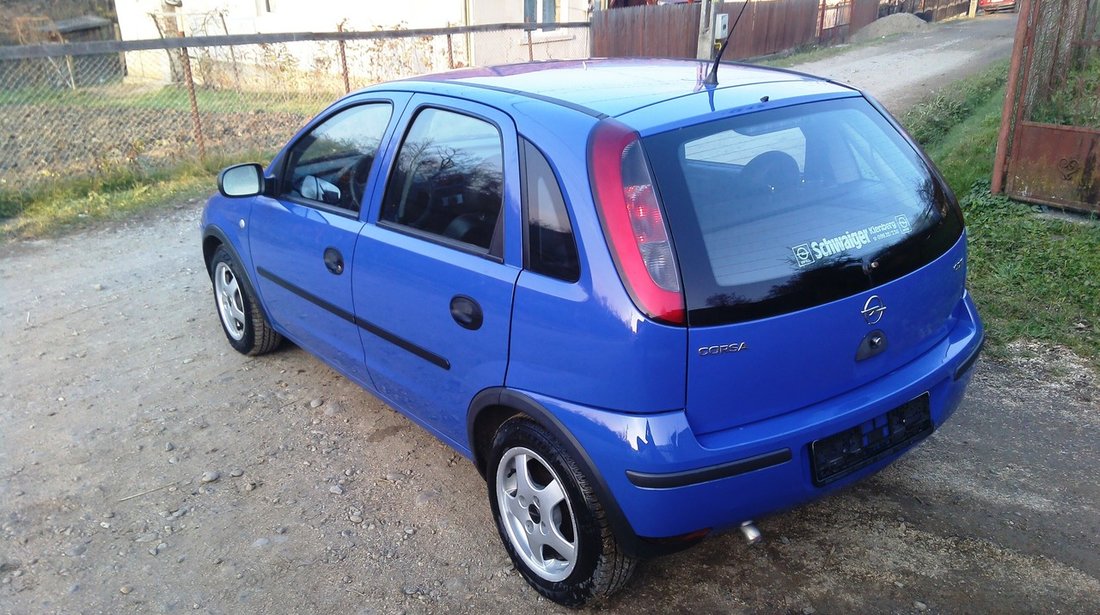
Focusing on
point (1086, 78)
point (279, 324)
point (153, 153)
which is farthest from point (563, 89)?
point (153, 153)

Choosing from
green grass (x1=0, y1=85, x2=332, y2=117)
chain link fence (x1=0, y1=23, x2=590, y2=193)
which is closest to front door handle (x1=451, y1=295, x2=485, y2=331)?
chain link fence (x1=0, y1=23, x2=590, y2=193)

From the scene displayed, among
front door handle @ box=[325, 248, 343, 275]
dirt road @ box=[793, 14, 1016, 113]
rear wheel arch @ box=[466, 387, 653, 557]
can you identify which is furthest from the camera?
dirt road @ box=[793, 14, 1016, 113]

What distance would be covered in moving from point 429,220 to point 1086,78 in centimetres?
548

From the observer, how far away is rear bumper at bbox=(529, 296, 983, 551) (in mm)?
2375

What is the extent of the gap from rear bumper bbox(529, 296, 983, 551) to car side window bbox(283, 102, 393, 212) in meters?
1.48

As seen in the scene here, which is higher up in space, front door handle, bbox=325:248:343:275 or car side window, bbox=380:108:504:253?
car side window, bbox=380:108:504:253

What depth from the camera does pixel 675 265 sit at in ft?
7.78

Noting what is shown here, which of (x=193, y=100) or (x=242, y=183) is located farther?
(x=193, y=100)

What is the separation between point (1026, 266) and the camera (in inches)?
208

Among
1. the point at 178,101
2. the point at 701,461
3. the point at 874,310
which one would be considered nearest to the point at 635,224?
the point at 701,461

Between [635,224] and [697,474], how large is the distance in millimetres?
714

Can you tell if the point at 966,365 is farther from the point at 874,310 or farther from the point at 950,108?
the point at 950,108

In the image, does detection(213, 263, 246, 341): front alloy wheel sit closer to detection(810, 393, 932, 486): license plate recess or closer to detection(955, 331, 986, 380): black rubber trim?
detection(810, 393, 932, 486): license plate recess

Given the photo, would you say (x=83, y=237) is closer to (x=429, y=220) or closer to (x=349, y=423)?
(x=349, y=423)
